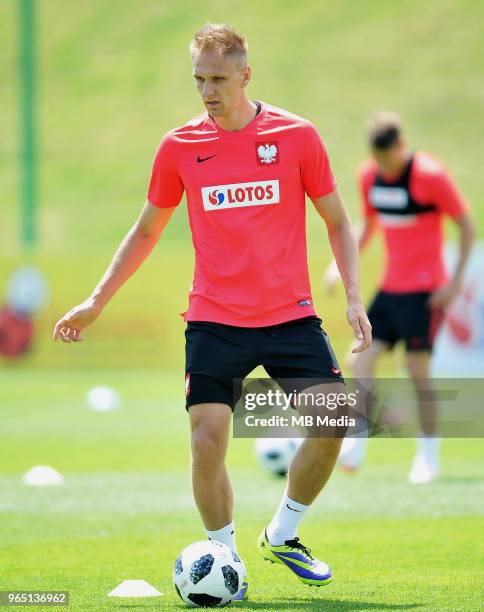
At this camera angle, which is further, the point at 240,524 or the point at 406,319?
the point at 406,319

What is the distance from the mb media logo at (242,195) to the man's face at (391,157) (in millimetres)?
4469

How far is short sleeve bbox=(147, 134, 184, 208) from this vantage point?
19.4ft

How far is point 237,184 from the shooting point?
19.0 feet

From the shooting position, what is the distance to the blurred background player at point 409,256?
10.1 meters

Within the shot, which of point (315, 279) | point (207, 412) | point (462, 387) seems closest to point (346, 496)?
point (207, 412)

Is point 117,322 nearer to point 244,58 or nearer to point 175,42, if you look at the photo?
point 244,58

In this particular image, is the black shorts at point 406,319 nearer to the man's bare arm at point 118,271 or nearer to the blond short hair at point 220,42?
the man's bare arm at point 118,271

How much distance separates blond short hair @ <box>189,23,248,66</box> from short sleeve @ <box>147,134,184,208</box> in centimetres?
47

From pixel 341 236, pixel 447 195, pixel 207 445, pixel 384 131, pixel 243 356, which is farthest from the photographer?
pixel 447 195

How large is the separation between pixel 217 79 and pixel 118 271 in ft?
3.40

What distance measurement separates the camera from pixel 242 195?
5777 mm

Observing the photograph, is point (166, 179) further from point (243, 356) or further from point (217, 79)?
point (243, 356)

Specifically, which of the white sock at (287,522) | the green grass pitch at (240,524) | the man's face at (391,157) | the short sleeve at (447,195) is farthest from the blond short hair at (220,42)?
the short sleeve at (447,195)

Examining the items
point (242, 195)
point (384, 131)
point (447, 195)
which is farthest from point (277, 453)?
point (242, 195)
